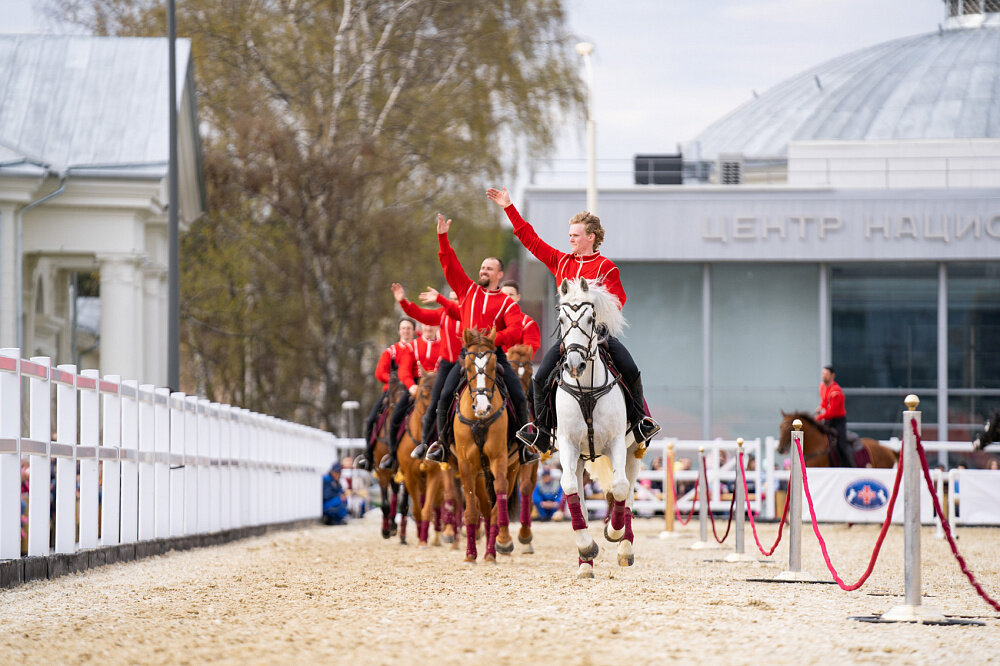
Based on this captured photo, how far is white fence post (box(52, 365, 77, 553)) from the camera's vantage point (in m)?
12.2

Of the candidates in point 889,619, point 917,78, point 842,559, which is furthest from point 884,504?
point 917,78

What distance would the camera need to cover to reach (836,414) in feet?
84.3

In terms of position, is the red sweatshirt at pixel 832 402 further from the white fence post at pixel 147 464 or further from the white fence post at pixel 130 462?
the white fence post at pixel 130 462

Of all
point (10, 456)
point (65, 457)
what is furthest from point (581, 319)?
point (65, 457)

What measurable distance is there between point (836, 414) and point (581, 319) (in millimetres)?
15439

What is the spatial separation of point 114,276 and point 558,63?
16.5 metres

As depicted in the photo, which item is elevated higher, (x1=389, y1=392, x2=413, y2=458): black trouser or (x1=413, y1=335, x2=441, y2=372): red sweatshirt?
(x1=413, y1=335, x2=441, y2=372): red sweatshirt

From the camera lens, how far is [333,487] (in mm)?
28844

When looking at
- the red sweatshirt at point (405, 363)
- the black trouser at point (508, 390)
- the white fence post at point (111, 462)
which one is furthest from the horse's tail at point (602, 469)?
the red sweatshirt at point (405, 363)

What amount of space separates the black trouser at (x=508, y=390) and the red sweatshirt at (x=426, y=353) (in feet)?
14.1

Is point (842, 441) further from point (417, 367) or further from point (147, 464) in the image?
point (147, 464)

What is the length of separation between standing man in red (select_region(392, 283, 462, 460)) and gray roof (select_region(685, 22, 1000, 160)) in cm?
2782

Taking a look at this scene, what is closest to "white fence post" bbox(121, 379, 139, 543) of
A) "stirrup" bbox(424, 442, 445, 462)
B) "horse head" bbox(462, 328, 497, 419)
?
"stirrup" bbox(424, 442, 445, 462)

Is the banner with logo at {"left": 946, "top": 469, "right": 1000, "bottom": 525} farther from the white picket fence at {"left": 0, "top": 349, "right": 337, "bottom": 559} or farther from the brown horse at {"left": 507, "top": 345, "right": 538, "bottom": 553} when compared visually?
the white picket fence at {"left": 0, "top": 349, "right": 337, "bottom": 559}
